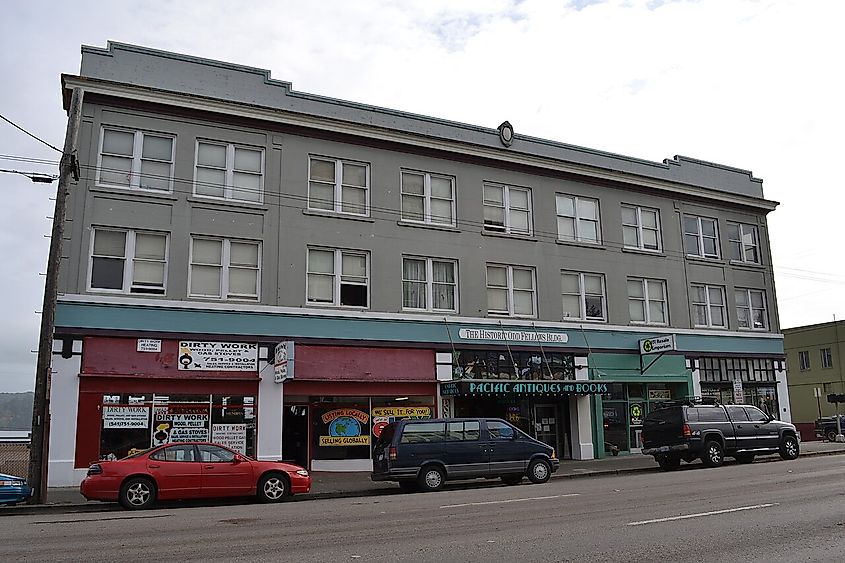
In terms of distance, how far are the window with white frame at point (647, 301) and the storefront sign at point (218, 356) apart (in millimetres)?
14399

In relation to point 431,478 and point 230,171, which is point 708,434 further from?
point 230,171

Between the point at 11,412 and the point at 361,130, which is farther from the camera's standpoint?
the point at 11,412

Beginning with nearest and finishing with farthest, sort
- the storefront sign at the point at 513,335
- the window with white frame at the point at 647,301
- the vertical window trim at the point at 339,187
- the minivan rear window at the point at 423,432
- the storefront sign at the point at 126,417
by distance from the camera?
the minivan rear window at the point at 423,432 < the storefront sign at the point at 126,417 < the vertical window trim at the point at 339,187 < the storefront sign at the point at 513,335 < the window with white frame at the point at 647,301

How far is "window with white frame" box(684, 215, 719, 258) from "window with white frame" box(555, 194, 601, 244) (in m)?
4.52

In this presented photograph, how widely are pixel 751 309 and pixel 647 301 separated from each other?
5835mm

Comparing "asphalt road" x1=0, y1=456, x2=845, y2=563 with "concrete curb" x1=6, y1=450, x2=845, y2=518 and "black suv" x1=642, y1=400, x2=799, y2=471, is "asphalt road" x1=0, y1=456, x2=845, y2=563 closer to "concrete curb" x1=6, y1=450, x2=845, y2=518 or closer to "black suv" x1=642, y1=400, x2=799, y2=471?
"concrete curb" x1=6, y1=450, x2=845, y2=518

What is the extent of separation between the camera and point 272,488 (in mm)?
16031

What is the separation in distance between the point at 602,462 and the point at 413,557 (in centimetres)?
1738

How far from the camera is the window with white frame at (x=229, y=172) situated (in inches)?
880

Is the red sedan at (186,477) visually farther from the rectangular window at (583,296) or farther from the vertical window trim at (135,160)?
the rectangular window at (583,296)

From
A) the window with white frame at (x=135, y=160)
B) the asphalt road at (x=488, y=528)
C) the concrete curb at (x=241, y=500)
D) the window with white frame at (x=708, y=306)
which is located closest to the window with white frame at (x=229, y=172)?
the window with white frame at (x=135, y=160)

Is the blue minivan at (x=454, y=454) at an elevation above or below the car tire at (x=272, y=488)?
above

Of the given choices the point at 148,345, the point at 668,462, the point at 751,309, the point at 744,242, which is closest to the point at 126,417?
the point at 148,345

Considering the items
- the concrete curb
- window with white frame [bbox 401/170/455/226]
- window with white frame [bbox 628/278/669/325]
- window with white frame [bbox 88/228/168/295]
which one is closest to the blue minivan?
the concrete curb
